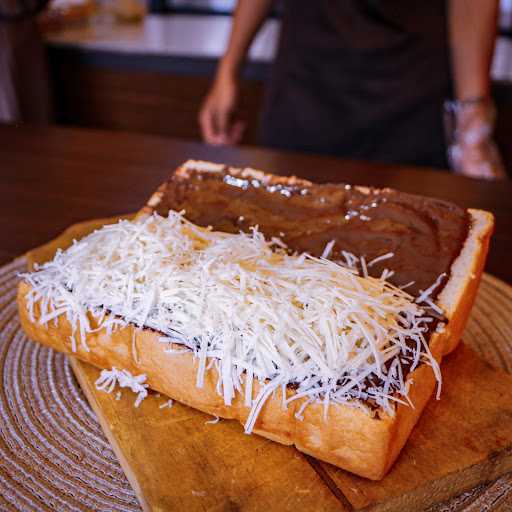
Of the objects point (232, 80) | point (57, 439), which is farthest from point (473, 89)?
point (57, 439)

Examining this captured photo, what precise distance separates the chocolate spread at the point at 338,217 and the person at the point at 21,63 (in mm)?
2723

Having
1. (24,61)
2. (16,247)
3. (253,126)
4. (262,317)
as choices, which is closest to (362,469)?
(262,317)

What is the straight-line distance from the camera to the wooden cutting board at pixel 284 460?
95 centimetres

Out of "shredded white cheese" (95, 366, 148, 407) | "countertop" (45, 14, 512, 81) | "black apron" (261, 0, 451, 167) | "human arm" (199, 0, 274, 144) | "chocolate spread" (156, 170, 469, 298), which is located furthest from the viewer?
"countertop" (45, 14, 512, 81)

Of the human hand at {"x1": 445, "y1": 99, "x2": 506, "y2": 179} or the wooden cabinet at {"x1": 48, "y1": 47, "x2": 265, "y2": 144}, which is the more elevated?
the human hand at {"x1": 445, "y1": 99, "x2": 506, "y2": 179}

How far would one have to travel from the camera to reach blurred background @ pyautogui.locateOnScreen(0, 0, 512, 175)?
3.84m

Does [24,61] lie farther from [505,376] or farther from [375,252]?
[505,376]

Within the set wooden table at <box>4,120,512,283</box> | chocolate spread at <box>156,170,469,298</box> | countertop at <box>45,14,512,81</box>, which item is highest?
chocolate spread at <box>156,170,469,298</box>

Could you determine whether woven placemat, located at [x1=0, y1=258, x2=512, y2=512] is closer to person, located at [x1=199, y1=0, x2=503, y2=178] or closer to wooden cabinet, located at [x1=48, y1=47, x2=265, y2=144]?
person, located at [x1=199, y1=0, x2=503, y2=178]

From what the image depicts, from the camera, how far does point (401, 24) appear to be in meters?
2.55

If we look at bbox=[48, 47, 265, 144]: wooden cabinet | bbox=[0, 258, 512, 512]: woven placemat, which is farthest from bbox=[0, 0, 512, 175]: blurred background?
bbox=[0, 258, 512, 512]: woven placemat

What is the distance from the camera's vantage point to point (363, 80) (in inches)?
106

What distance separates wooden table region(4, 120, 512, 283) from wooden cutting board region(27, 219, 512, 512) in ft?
2.02

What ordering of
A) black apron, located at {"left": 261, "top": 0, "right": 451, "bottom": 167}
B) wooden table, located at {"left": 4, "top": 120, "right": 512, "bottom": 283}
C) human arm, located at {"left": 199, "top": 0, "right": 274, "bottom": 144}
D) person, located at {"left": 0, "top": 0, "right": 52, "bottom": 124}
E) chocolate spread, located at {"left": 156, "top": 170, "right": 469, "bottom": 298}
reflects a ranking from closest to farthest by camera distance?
chocolate spread, located at {"left": 156, "top": 170, "right": 469, "bottom": 298} < wooden table, located at {"left": 4, "top": 120, "right": 512, "bottom": 283} < black apron, located at {"left": 261, "top": 0, "right": 451, "bottom": 167} < human arm, located at {"left": 199, "top": 0, "right": 274, "bottom": 144} < person, located at {"left": 0, "top": 0, "right": 52, "bottom": 124}
